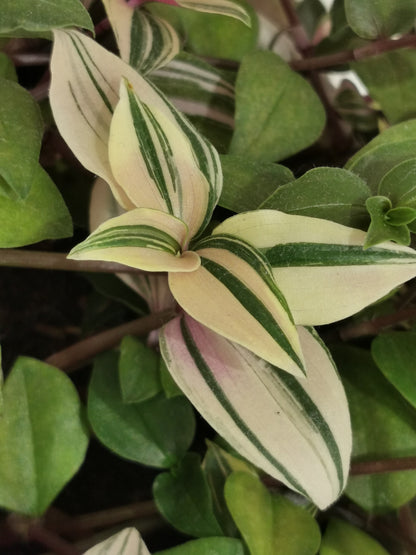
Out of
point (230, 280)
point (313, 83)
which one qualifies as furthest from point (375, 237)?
→ point (313, 83)

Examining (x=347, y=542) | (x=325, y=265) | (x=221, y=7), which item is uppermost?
(x=221, y=7)

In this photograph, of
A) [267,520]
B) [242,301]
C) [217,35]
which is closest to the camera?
[242,301]

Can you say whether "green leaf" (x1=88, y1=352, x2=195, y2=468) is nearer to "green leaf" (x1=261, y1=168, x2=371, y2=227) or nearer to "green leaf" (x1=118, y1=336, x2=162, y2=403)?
"green leaf" (x1=118, y1=336, x2=162, y2=403)

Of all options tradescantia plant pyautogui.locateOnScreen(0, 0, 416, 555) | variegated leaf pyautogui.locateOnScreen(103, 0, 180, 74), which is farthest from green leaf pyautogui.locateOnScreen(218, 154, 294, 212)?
variegated leaf pyautogui.locateOnScreen(103, 0, 180, 74)

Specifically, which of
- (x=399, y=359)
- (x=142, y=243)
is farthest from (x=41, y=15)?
(x=399, y=359)

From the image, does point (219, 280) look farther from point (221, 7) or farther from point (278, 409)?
point (221, 7)

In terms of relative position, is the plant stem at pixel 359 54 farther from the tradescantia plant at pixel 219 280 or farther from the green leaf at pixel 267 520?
the green leaf at pixel 267 520

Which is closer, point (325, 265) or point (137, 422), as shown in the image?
point (325, 265)
